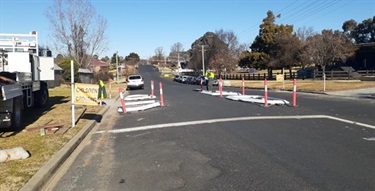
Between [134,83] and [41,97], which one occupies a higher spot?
[134,83]

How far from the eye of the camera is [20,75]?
1205cm

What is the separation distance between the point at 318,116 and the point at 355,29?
96.6 m

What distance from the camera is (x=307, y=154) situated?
23.9 feet

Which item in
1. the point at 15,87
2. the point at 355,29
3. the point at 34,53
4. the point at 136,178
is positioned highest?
the point at 355,29

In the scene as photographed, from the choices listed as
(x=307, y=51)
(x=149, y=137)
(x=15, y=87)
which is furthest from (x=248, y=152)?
(x=307, y=51)

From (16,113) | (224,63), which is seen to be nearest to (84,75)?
(16,113)

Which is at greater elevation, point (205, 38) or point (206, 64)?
point (205, 38)

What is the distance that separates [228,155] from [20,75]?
25.5ft

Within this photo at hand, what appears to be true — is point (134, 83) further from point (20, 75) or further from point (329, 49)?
point (20, 75)

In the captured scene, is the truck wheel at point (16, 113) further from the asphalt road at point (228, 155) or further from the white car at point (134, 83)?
the white car at point (134, 83)

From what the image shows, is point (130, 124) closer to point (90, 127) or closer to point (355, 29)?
point (90, 127)

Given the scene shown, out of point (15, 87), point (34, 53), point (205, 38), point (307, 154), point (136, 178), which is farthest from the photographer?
point (205, 38)

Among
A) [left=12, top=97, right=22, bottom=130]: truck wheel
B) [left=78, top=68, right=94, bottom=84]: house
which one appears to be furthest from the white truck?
[left=78, top=68, right=94, bottom=84]: house

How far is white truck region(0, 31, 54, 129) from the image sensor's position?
9.84m
